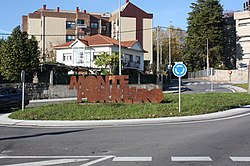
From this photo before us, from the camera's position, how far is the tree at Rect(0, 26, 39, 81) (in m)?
35.2

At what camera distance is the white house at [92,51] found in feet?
183

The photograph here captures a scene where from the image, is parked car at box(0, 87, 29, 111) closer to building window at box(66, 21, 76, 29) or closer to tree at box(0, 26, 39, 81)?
tree at box(0, 26, 39, 81)

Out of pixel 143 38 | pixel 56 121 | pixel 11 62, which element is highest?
pixel 143 38

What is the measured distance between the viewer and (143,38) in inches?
3118

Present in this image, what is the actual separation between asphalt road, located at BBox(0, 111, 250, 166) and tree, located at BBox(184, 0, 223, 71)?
6206cm

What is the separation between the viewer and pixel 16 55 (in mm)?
35219

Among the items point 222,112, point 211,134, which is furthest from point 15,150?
point 222,112

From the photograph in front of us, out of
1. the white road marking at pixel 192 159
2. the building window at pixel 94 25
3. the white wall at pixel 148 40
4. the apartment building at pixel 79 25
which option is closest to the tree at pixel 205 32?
the white wall at pixel 148 40

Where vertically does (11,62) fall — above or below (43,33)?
below

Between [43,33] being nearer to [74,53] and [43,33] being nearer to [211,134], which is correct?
[74,53]

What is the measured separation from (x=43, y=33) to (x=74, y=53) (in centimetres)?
1791

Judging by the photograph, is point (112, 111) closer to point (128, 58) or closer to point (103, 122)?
point (103, 122)

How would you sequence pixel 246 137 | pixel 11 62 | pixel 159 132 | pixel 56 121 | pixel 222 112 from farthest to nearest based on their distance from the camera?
pixel 11 62
pixel 222 112
pixel 56 121
pixel 159 132
pixel 246 137

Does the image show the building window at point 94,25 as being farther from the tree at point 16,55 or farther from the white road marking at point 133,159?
the white road marking at point 133,159
